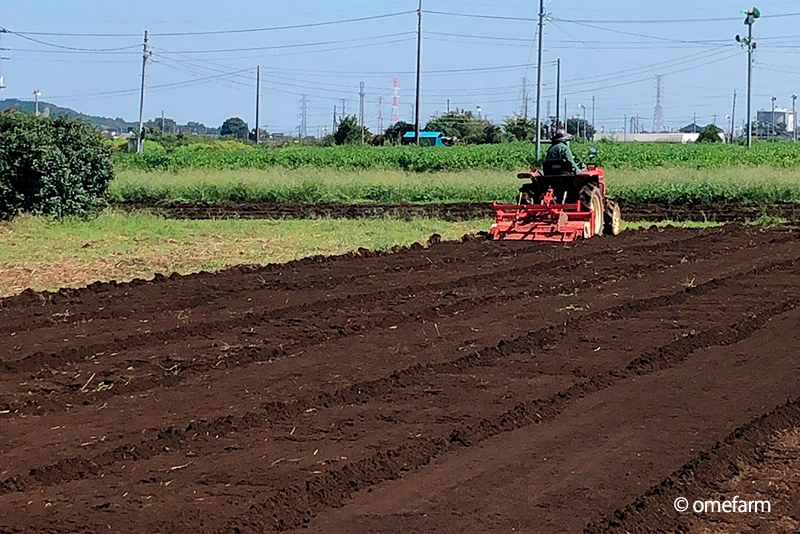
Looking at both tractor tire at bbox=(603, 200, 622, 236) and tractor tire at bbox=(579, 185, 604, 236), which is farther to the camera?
tractor tire at bbox=(603, 200, 622, 236)

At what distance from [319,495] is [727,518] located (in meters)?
2.05

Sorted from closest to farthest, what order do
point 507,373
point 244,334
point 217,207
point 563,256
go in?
point 507,373, point 244,334, point 563,256, point 217,207

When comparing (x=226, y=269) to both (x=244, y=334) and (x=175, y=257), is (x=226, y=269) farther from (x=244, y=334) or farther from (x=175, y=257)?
(x=244, y=334)

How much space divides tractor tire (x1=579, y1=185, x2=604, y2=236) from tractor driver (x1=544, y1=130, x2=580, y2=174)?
0.39 meters

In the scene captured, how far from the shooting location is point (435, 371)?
8789mm

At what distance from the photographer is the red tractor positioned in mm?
18781

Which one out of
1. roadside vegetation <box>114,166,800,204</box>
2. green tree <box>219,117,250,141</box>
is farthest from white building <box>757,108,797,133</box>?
roadside vegetation <box>114,166,800,204</box>

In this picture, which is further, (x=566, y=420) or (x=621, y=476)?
(x=566, y=420)

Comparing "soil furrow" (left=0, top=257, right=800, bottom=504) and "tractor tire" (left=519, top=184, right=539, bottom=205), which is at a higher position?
"tractor tire" (left=519, top=184, right=539, bottom=205)

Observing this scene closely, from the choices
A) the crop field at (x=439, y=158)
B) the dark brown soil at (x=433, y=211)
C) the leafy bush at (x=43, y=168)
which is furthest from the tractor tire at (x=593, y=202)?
the crop field at (x=439, y=158)

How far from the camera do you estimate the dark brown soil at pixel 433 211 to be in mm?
25938

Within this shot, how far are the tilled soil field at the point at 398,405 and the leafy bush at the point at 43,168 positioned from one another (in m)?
A: 10.9

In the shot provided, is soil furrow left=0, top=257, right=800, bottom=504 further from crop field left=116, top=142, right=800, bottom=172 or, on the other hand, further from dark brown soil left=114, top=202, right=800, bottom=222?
crop field left=116, top=142, right=800, bottom=172

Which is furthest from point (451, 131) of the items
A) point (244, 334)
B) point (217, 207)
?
point (244, 334)
